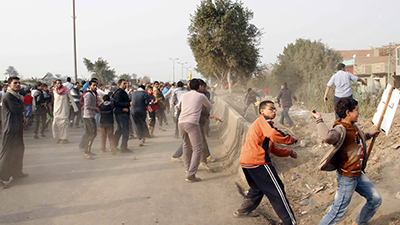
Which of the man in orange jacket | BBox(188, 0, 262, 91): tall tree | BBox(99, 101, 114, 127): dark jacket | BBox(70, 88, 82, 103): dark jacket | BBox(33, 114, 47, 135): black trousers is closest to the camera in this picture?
the man in orange jacket

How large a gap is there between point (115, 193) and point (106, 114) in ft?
11.8

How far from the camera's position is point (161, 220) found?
14.8 ft

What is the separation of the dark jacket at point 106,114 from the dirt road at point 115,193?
966mm

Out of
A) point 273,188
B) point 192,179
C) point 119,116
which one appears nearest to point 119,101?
point 119,116

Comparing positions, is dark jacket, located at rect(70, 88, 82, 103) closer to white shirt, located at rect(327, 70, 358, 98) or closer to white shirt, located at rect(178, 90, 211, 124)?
white shirt, located at rect(178, 90, 211, 124)

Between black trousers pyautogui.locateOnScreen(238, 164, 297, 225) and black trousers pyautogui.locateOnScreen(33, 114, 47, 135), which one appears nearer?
black trousers pyautogui.locateOnScreen(238, 164, 297, 225)

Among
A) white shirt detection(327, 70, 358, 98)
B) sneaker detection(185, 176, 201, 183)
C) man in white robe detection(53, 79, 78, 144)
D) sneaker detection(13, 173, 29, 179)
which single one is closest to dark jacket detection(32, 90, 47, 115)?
man in white robe detection(53, 79, 78, 144)

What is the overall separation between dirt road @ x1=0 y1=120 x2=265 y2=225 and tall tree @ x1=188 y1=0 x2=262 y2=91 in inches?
974

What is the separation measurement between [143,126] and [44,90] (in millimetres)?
4040

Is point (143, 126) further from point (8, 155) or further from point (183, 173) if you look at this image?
point (8, 155)

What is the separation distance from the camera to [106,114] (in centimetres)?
875

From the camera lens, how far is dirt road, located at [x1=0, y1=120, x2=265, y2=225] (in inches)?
182

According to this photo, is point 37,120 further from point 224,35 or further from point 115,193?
point 224,35

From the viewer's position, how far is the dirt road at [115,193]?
4.61m
